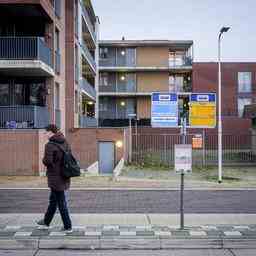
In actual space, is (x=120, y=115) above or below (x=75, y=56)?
below

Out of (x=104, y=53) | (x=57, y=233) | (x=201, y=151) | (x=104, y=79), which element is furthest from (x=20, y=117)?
(x=104, y=53)

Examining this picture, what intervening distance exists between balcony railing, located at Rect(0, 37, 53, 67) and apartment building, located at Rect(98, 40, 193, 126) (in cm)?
3280

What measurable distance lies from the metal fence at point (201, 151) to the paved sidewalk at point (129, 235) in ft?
68.2

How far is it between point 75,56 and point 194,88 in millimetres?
23694

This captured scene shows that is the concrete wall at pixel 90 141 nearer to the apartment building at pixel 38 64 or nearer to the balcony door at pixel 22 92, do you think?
the apartment building at pixel 38 64

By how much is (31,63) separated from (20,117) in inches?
96.8

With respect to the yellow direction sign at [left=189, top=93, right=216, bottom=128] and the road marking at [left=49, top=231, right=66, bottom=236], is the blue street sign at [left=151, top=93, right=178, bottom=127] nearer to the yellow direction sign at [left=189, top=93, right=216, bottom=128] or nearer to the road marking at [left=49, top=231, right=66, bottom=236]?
the road marking at [left=49, top=231, right=66, bottom=236]

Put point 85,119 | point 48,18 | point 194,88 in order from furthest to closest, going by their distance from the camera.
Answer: point 194,88, point 85,119, point 48,18

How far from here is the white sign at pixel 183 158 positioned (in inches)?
394

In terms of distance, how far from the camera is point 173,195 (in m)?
15.2

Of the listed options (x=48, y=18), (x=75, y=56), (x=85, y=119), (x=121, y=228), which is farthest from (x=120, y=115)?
(x=121, y=228)

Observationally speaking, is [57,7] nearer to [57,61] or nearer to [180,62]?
[57,61]

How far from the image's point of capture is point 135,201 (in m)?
13.8

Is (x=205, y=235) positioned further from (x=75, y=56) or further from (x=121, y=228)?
(x=75, y=56)
